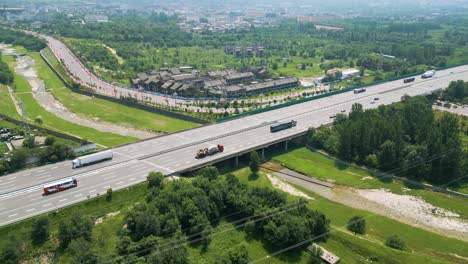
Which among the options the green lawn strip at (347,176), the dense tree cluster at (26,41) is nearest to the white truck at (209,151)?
the green lawn strip at (347,176)

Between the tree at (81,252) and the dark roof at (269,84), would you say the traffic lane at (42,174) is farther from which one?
the dark roof at (269,84)

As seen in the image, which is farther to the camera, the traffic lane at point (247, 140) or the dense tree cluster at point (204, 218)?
the traffic lane at point (247, 140)

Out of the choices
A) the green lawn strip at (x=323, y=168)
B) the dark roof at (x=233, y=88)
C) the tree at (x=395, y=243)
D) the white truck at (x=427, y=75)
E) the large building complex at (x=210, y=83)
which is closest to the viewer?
the tree at (x=395, y=243)

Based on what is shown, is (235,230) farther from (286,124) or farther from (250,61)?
(250,61)

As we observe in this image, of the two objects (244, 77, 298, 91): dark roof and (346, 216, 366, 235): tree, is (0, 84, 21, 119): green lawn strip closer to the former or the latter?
(244, 77, 298, 91): dark roof

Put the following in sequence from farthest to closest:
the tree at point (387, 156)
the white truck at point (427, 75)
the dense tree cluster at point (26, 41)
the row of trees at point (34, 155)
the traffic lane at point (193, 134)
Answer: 1. the dense tree cluster at point (26, 41)
2. the white truck at point (427, 75)
3. the tree at point (387, 156)
4. the row of trees at point (34, 155)
5. the traffic lane at point (193, 134)

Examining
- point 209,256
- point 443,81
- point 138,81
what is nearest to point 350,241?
point 209,256

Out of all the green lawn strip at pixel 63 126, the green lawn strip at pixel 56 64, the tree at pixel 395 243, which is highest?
the green lawn strip at pixel 56 64

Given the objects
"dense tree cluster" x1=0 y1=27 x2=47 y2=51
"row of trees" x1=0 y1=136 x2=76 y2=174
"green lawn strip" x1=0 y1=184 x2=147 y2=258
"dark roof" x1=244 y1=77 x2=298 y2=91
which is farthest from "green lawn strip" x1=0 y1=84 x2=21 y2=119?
"dense tree cluster" x1=0 y1=27 x2=47 y2=51
